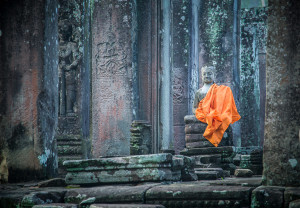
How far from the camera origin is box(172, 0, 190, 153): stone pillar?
1131 centimetres

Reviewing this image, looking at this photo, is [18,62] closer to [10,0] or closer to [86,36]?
[10,0]

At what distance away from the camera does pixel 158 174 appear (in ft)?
14.1

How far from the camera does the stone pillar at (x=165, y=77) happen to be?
28.8ft

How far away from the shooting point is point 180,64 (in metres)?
11.4

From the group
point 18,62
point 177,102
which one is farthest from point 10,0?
point 177,102

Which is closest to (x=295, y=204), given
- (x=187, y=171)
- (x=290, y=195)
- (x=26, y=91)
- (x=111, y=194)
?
(x=290, y=195)

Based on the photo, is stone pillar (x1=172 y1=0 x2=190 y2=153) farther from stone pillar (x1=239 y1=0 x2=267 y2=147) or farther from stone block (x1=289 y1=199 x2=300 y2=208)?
stone block (x1=289 y1=199 x2=300 y2=208)

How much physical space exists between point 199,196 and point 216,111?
207 inches

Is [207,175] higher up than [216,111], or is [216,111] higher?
[216,111]

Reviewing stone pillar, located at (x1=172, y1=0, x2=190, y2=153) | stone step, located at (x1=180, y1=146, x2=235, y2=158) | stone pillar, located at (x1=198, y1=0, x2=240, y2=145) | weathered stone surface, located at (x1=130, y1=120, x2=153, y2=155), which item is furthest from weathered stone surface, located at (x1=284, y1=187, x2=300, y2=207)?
stone pillar, located at (x1=198, y1=0, x2=240, y2=145)

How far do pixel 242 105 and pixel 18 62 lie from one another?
10.8 meters

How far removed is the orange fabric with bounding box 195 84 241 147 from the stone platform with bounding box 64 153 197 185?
12.9 ft

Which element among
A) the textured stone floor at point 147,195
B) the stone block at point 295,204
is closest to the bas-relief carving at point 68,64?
the textured stone floor at point 147,195

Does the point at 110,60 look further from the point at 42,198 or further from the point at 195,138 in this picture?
the point at 42,198
